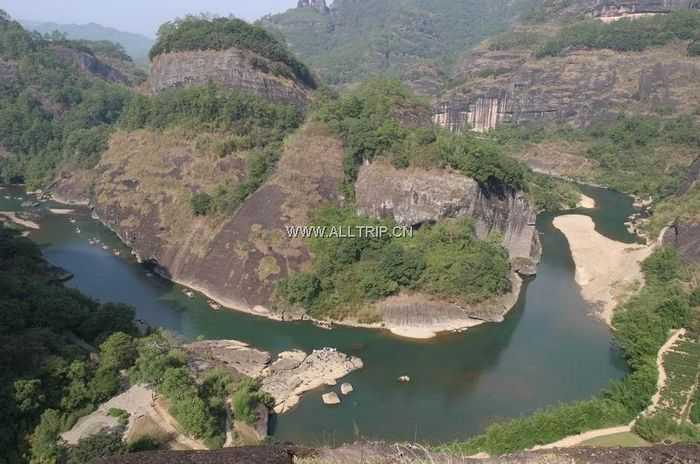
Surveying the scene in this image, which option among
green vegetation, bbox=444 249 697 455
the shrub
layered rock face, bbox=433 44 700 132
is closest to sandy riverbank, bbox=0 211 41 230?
the shrub

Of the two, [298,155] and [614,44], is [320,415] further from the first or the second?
[614,44]

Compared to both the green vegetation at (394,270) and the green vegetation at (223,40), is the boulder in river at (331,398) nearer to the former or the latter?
the green vegetation at (394,270)

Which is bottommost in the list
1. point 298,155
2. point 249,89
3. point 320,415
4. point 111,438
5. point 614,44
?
point 320,415

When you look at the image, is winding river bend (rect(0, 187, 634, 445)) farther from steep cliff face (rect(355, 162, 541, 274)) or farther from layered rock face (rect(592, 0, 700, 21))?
layered rock face (rect(592, 0, 700, 21))

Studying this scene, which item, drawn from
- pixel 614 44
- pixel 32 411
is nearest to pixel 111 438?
pixel 32 411

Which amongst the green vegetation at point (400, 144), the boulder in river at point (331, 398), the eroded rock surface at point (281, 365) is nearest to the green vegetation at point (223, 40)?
the green vegetation at point (400, 144)
